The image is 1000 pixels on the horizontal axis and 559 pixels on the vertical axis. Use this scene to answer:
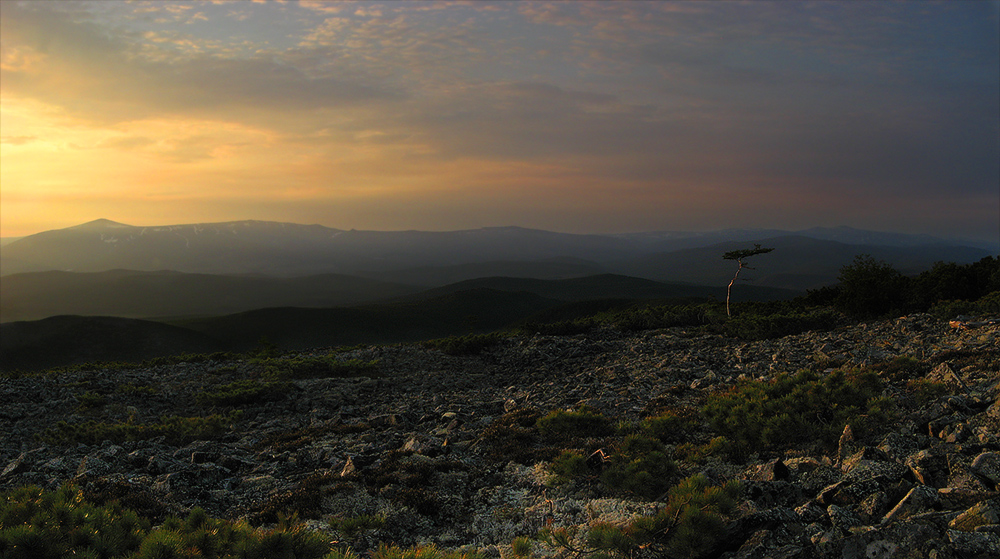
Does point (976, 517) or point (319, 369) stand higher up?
point (976, 517)

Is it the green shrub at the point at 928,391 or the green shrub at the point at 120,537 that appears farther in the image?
the green shrub at the point at 928,391

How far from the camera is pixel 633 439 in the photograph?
9008 mm

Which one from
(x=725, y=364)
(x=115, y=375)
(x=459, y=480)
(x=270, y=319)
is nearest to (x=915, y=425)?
(x=459, y=480)

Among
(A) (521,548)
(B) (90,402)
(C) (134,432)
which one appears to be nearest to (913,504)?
(A) (521,548)

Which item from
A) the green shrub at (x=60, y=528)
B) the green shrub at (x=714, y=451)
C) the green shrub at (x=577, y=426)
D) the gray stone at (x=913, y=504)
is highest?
the gray stone at (x=913, y=504)

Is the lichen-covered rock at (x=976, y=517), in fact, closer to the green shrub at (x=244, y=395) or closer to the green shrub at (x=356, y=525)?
the green shrub at (x=356, y=525)

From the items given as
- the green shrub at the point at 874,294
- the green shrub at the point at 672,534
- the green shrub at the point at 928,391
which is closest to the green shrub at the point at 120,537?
the green shrub at the point at 672,534

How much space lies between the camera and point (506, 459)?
10227 millimetres

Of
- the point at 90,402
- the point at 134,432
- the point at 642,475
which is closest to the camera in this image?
the point at 642,475

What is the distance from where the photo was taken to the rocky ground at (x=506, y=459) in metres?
5.64

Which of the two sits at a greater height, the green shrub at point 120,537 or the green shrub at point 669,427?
the green shrub at point 120,537

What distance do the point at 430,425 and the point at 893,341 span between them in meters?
17.3

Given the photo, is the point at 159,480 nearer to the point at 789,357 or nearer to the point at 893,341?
the point at 789,357

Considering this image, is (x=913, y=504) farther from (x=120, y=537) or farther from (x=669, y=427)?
(x=120, y=537)
